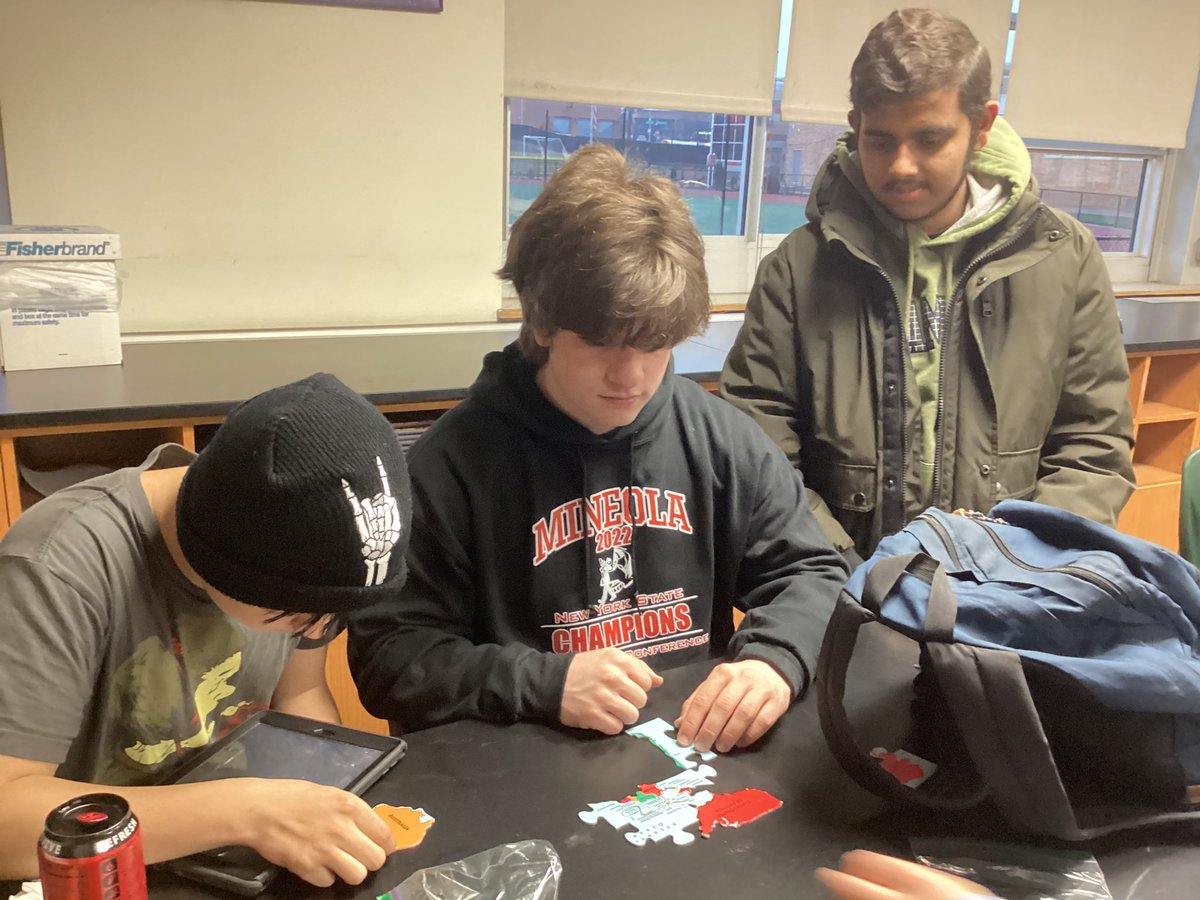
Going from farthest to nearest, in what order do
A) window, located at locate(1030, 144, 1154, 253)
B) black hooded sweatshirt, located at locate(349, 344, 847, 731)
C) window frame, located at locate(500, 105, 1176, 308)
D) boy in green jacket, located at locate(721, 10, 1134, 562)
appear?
A: window, located at locate(1030, 144, 1154, 253) < window frame, located at locate(500, 105, 1176, 308) < boy in green jacket, located at locate(721, 10, 1134, 562) < black hooded sweatshirt, located at locate(349, 344, 847, 731)

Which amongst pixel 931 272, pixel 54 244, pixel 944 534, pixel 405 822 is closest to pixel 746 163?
pixel 931 272

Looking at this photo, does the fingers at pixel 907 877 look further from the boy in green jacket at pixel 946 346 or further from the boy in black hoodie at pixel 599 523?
the boy in green jacket at pixel 946 346

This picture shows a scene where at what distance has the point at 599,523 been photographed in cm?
128

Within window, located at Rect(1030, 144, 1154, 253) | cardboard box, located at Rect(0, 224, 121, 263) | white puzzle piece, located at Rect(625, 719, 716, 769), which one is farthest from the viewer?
window, located at Rect(1030, 144, 1154, 253)

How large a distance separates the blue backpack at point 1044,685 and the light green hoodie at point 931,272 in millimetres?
704

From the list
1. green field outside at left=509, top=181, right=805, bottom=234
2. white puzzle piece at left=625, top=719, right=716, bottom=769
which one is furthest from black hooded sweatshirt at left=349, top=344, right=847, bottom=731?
green field outside at left=509, top=181, right=805, bottom=234

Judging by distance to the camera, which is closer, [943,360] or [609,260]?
[609,260]

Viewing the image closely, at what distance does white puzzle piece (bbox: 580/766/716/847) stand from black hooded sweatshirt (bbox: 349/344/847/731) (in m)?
0.18

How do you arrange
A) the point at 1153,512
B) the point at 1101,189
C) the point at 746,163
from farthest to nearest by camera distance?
the point at 1101,189
the point at 746,163
the point at 1153,512

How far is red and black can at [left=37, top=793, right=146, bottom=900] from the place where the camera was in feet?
1.99

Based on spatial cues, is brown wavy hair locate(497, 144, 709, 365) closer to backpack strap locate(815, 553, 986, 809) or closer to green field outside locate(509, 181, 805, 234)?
backpack strap locate(815, 553, 986, 809)

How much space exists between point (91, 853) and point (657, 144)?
115 inches

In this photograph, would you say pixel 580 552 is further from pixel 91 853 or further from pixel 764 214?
pixel 764 214

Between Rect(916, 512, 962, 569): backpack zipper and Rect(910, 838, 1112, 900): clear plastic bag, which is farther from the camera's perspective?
Rect(916, 512, 962, 569): backpack zipper
